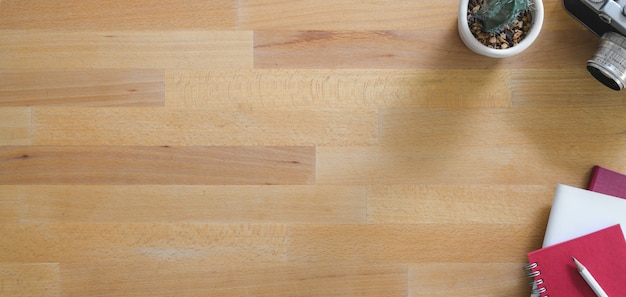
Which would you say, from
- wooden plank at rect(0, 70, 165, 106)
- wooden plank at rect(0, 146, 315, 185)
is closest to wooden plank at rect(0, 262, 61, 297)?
wooden plank at rect(0, 146, 315, 185)

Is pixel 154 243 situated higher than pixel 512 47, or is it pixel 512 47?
pixel 512 47

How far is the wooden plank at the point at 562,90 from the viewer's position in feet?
2.86

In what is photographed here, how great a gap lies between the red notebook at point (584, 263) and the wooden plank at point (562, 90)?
191mm

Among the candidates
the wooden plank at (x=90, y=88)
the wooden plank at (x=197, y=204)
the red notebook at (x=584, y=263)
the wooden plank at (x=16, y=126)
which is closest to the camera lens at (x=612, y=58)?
the red notebook at (x=584, y=263)

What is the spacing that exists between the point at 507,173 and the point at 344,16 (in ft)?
1.11

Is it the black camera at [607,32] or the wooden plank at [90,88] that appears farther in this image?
the wooden plank at [90,88]

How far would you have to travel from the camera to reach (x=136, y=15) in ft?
2.89

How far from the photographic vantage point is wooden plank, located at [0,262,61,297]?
0.87 m

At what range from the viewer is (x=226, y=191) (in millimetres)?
873

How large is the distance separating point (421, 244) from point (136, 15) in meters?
0.55

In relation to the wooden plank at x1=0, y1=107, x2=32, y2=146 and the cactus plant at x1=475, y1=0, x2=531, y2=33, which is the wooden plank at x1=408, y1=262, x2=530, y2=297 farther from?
the wooden plank at x1=0, y1=107, x2=32, y2=146

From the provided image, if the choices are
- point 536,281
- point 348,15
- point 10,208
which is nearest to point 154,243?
point 10,208

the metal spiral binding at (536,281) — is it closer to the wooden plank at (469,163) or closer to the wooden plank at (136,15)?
the wooden plank at (469,163)

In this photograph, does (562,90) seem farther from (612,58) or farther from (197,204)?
(197,204)
